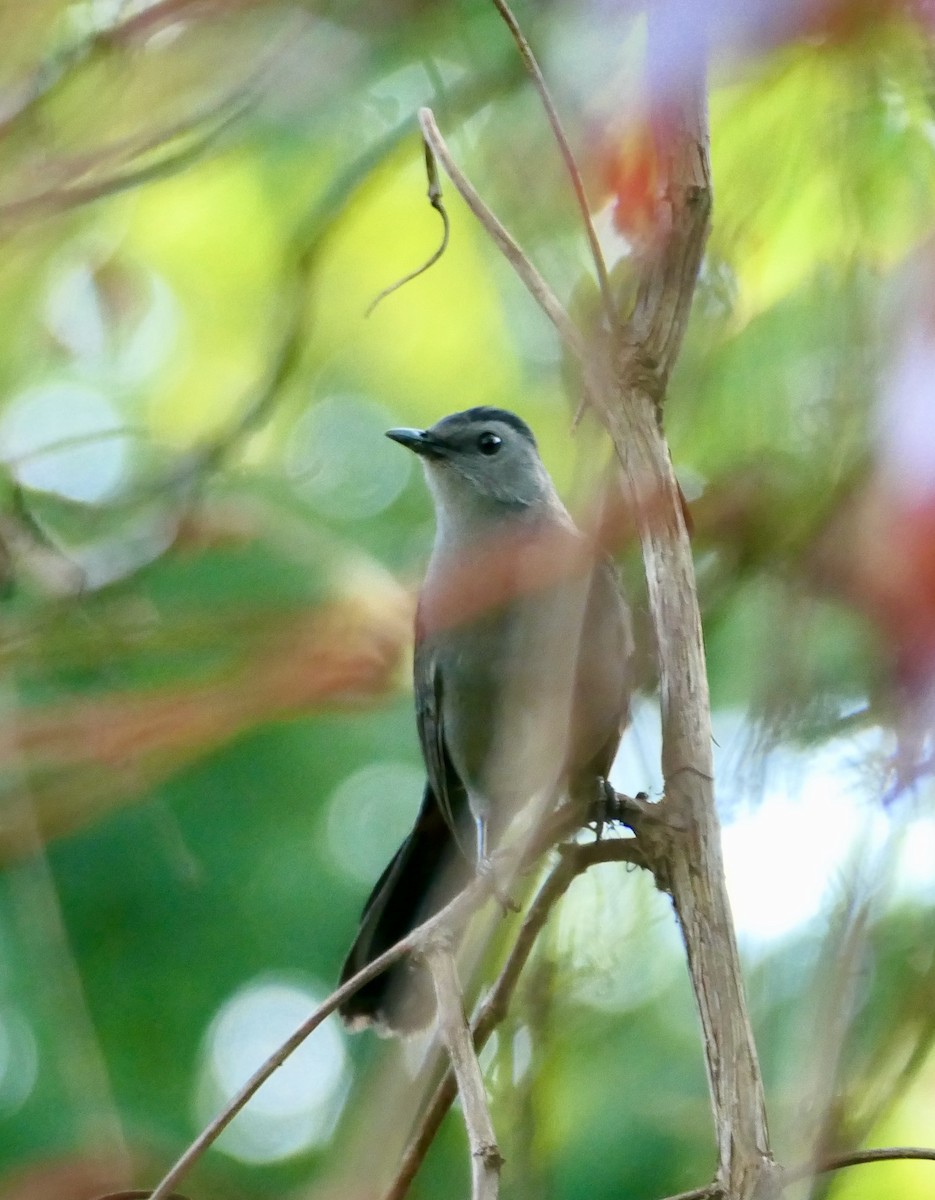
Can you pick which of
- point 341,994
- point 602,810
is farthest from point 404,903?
point 341,994

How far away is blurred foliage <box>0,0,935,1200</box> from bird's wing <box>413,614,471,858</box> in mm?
272

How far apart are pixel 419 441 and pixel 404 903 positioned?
43.4 inches

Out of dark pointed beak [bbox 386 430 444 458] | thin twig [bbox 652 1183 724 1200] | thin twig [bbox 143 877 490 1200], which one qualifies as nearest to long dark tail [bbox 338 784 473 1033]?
dark pointed beak [bbox 386 430 444 458]

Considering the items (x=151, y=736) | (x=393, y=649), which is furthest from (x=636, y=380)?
(x=151, y=736)

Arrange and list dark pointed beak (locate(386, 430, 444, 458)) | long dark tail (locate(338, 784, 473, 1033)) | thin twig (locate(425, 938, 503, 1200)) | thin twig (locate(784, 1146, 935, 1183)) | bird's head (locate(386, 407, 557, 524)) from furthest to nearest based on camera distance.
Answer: bird's head (locate(386, 407, 557, 524)), dark pointed beak (locate(386, 430, 444, 458)), long dark tail (locate(338, 784, 473, 1033)), thin twig (locate(425, 938, 503, 1200)), thin twig (locate(784, 1146, 935, 1183))

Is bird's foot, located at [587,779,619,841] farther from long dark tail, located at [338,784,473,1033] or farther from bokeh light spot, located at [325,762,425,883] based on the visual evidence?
bokeh light spot, located at [325,762,425,883]

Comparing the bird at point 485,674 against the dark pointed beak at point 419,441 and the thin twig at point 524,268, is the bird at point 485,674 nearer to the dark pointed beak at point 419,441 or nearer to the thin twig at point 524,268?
the dark pointed beak at point 419,441

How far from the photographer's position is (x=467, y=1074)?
4.62 ft

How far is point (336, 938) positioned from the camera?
386 cm

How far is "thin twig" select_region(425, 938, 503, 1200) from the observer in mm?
1313

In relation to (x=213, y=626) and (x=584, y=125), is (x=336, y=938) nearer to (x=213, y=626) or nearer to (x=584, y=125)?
(x=213, y=626)

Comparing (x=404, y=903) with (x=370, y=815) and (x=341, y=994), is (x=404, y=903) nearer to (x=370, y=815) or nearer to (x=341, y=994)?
(x=370, y=815)

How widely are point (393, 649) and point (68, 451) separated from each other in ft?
4.16

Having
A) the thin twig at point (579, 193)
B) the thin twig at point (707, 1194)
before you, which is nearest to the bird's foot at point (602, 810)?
the thin twig at point (707, 1194)
